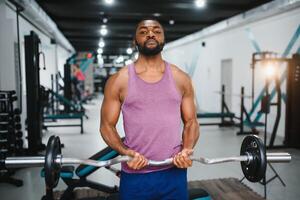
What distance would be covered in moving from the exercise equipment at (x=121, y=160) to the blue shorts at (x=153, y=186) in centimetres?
12

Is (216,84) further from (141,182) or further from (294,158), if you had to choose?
(141,182)

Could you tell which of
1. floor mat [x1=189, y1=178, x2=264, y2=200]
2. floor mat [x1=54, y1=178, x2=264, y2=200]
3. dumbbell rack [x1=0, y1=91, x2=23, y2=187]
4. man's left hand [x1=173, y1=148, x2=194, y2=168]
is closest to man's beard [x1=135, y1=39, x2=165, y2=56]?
man's left hand [x1=173, y1=148, x2=194, y2=168]

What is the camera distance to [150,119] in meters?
1.29

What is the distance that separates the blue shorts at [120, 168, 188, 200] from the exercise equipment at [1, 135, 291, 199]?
0.12 metres

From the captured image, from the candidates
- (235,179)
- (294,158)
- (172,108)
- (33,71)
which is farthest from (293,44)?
(172,108)

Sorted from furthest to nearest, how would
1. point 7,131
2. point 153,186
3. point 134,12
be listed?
1. point 134,12
2. point 7,131
3. point 153,186

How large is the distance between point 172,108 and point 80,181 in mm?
1701

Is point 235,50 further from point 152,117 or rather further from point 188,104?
point 152,117

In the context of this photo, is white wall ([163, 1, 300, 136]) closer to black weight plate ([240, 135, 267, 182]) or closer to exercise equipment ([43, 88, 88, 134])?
exercise equipment ([43, 88, 88, 134])

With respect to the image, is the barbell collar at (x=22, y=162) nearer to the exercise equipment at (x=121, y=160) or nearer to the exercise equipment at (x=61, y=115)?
the exercise equipment at (x=121, y=160)

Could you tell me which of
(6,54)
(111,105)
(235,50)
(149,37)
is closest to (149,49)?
(149,37)

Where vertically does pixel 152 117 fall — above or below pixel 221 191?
above

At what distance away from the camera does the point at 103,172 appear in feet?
11.6

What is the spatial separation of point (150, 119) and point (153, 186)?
301 millimetres
